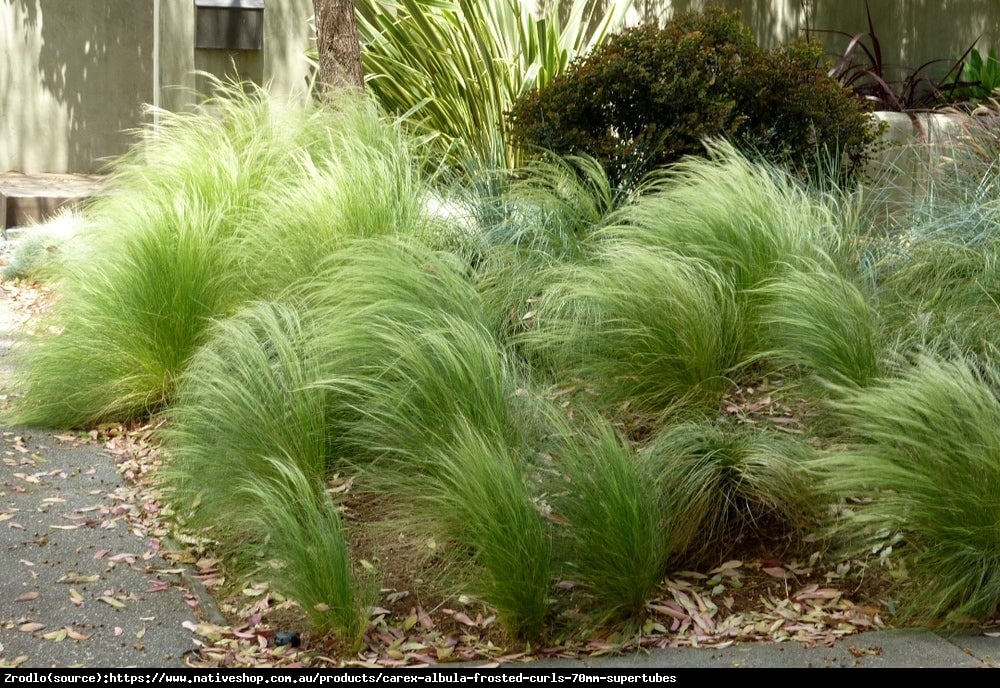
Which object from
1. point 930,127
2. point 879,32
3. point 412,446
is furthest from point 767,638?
point 879,32

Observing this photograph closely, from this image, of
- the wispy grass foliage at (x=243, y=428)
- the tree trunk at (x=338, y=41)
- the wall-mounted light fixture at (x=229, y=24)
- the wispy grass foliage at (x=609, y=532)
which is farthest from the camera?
the wall-mounted light fixture at (x=229, y=24)

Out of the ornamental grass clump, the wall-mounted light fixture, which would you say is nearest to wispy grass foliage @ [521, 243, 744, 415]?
the ornamental grass clump

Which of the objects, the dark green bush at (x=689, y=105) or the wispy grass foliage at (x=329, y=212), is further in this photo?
the dark green bush at (x=689, y=105)

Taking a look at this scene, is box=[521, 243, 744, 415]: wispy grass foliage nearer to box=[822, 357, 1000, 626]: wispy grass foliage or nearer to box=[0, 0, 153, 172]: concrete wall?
box=[822, 357, 1000, 626]: wispy grass foliage

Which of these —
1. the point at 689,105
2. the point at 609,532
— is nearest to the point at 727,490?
the point at 609,532

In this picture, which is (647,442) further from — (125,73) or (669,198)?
(125,73)

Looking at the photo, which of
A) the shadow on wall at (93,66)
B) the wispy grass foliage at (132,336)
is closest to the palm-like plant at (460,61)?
the wispy grass foliage at (132,336)

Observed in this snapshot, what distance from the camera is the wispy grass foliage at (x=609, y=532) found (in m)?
3.81

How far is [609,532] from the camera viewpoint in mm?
3801

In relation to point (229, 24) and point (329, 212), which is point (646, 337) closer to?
point (329, 212)

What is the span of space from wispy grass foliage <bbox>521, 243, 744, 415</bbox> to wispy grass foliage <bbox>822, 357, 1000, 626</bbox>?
96cm

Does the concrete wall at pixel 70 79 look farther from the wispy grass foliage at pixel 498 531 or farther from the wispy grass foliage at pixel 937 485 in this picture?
the wispy grass foliage at pixel 937 485

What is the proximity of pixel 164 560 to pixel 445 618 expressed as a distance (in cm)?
108

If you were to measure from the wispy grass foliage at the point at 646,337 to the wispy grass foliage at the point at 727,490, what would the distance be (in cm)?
52
